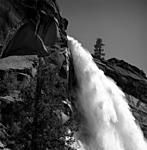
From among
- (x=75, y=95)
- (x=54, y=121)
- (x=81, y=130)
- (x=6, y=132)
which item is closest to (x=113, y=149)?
(x=81, y=130)

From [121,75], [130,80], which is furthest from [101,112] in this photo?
[130,80]

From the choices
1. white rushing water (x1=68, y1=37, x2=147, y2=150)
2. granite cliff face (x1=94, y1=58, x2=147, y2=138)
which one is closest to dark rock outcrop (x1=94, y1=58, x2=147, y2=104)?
granite cliff face (x1=94, y1=58, x2=147, y2=138)

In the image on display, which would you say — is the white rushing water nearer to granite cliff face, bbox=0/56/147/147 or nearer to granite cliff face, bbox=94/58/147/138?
granite cliff face, bbox=0/56/147/147

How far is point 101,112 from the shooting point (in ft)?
131

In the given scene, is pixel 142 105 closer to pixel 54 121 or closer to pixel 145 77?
pixel 145 77

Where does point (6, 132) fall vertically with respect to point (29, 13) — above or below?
below

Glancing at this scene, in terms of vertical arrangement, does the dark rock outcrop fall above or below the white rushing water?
above

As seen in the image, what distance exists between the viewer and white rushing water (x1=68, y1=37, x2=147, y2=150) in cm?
3722

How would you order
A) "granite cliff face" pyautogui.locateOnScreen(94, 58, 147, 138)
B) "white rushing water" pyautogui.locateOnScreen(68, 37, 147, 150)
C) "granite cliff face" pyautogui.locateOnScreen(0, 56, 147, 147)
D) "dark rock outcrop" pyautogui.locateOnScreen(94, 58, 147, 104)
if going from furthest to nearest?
"dark rock outcrop" pyautogui.locateOnScreen(94, 58, 147, 104), "granite cliff face" pyautogui.locateOnScreen(94, 58, 147, 138), "white rushing water" pyautogui.locateOnScreen(68, 37, 147, 150), "granite cliff face" pyautogui.locateOnScreen(0, 56, 147, 147)

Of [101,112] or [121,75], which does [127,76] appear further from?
[101,112]

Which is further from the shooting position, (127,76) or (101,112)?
(127,76)

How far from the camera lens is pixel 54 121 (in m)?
17.0

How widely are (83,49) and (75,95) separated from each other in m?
9.74

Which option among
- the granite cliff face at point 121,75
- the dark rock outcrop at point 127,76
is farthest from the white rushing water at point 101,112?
the dark rock outcrop at point 127,76
